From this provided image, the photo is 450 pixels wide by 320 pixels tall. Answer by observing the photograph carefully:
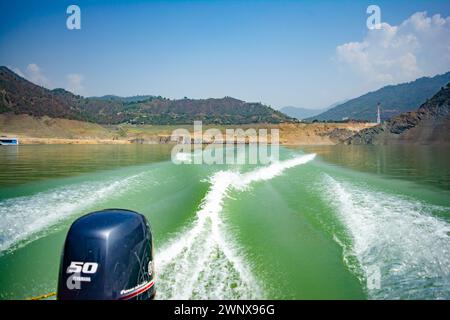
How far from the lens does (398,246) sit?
277 inches

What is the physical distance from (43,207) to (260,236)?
6.55 m

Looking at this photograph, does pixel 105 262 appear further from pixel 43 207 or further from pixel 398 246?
pixel 43 207

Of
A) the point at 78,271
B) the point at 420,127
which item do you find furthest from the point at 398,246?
the point at 420,127

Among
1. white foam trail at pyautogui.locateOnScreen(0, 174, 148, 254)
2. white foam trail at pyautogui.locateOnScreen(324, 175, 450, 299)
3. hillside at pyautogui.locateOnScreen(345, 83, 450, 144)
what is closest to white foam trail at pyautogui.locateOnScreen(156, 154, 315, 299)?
white foam trail at pyautogui.locateOnScreen(324, 175, 450, 299)

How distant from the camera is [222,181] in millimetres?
14656

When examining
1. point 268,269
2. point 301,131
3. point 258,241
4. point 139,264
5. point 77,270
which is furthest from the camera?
point 301,131

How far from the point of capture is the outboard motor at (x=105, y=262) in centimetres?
421

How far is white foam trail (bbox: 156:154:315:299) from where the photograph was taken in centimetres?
527

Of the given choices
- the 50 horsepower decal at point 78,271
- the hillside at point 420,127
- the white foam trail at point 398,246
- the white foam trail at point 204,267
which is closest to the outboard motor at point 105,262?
the 50 horsepower decal at point 78,271

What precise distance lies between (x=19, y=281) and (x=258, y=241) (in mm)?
4464

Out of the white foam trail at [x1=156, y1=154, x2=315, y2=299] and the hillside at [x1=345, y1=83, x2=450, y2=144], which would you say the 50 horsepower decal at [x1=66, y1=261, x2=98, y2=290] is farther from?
the hillside at [x1=345, y1=83, x2=450, y2=144]
